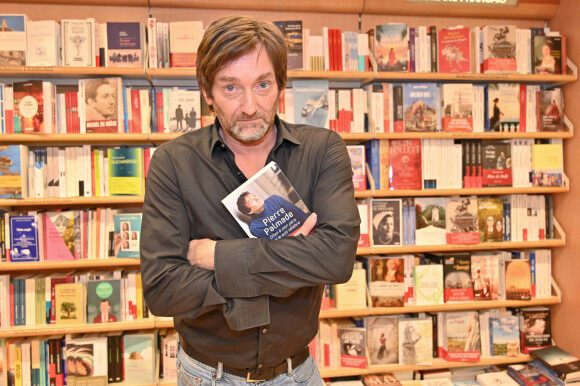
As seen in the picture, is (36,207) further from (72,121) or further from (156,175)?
(156,175)

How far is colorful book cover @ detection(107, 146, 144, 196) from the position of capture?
8.89 feet

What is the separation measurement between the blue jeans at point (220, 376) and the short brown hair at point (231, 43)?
2.68ft

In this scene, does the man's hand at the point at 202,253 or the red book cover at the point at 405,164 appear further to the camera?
the red book cover at the point at 405,164

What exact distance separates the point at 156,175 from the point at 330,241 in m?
0.55

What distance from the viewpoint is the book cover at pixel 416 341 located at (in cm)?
296

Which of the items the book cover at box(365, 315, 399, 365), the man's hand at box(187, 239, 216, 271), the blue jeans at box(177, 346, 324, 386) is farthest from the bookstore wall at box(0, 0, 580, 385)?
the man's hand at box(187, 239, 216, 271)

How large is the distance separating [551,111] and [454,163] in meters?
0.81

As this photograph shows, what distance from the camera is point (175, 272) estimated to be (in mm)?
1202

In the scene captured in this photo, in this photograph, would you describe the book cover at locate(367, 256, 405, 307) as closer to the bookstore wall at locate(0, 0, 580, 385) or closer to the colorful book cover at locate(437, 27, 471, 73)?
the bookstore wall at locate(0, 0, 580, 385)

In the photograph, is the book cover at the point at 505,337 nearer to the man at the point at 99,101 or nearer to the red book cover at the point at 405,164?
the red book cover at the point at 405,164

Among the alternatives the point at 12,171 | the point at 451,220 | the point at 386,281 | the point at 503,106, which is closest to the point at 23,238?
the point at 12,171

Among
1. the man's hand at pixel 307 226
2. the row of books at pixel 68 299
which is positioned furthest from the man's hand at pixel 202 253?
the row of books at pixel 68 299

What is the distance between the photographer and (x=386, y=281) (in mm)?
2934

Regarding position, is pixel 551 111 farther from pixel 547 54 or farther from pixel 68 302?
pixel 68 302
